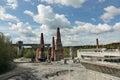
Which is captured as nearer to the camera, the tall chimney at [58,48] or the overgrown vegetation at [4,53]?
the overgrown vegetation at [4,53]

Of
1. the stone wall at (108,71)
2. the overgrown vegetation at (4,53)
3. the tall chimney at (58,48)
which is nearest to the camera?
the stone wall at (108,71)

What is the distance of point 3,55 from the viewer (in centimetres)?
3703

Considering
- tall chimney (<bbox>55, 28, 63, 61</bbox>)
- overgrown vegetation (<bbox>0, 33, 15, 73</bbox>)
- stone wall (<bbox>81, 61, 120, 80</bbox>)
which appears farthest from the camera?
tall chimney (<bbox>55, 28, 63, 61</bbox>)

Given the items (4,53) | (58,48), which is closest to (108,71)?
(58,48)

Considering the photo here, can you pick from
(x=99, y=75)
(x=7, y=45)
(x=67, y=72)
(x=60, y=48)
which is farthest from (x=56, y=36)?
(x=99, y=75)

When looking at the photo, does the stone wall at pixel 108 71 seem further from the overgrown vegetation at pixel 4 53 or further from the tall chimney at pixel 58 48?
the overgrown vegetation at pixel 4 53

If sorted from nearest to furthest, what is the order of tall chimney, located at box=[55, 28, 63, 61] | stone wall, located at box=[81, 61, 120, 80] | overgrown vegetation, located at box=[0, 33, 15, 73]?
stone wall, located at box=[81, 61, 120, 80], overgrown vegetation, located at box=[0, 33, 15, 73], tall chimney, located at box=[55, 28, 63, 61]

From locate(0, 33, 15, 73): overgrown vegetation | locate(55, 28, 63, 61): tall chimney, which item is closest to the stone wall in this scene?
locate(55, 28, 63, 61): tall chimney

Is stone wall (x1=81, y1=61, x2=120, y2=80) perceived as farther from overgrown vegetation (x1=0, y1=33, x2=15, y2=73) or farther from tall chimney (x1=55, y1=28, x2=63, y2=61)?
overgrown vegetation (x1=0, y1=33, x2=15, y2=73)

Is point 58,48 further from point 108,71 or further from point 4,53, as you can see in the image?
point 108,71

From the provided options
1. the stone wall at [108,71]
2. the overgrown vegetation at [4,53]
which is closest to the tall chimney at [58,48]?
the overgrown vegetation at [4,53]

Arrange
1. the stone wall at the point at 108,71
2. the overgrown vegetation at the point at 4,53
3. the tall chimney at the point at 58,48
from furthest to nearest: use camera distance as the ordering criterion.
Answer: the tall chimney at the point at 58,48 → the overgrown vegetation at the point at 4,53 → the stone wall at the point at 108,71

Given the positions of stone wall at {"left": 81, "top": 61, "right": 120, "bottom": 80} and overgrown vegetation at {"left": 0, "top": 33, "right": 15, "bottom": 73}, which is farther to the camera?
overgrown vegetation at {"left": 0, "top": 33, "right": 15, "bottom": 73}

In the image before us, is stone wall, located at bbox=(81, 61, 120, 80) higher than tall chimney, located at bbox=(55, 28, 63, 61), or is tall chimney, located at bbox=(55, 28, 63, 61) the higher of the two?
tall chimney, located at bbox=(55, 28, 63, 61)
